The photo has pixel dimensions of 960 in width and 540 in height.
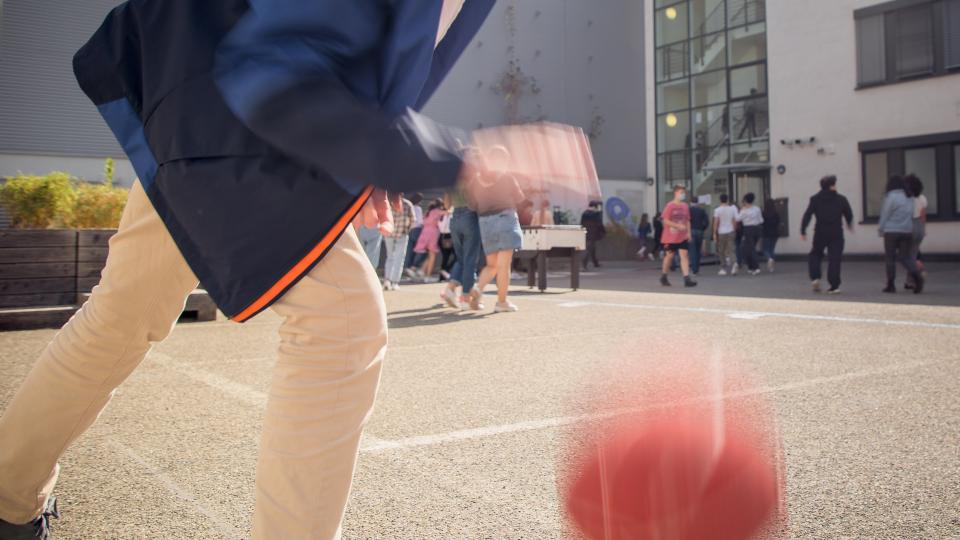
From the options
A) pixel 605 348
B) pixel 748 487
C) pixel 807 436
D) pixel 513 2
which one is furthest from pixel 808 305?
pixel 513 2

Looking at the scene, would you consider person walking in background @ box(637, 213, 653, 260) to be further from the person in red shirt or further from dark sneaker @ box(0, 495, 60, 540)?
dark sneaker @ box(0, 495, 60, 540)

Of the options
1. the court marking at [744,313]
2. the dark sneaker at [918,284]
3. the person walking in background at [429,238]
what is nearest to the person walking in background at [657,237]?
the person walking in background at [429,238]

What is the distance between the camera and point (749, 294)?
11.6 meters

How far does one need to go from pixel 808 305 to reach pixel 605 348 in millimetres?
4744

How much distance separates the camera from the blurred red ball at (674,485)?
88.0 inches

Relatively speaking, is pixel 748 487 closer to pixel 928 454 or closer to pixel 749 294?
pixel 928 454

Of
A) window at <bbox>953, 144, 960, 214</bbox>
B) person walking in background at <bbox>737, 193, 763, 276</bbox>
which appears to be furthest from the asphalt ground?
window at <bbox>953, 144, 960, 214</bbox>

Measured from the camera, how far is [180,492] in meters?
2.52

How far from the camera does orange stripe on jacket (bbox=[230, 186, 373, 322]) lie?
60.4 inches

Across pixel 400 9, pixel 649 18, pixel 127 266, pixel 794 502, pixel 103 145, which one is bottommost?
pixel 794 502

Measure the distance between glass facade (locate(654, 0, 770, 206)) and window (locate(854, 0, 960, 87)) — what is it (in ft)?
13.7

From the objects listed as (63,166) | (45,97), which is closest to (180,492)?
(63,166)

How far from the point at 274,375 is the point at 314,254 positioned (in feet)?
0.90

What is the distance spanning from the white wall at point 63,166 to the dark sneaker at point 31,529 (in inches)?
876
